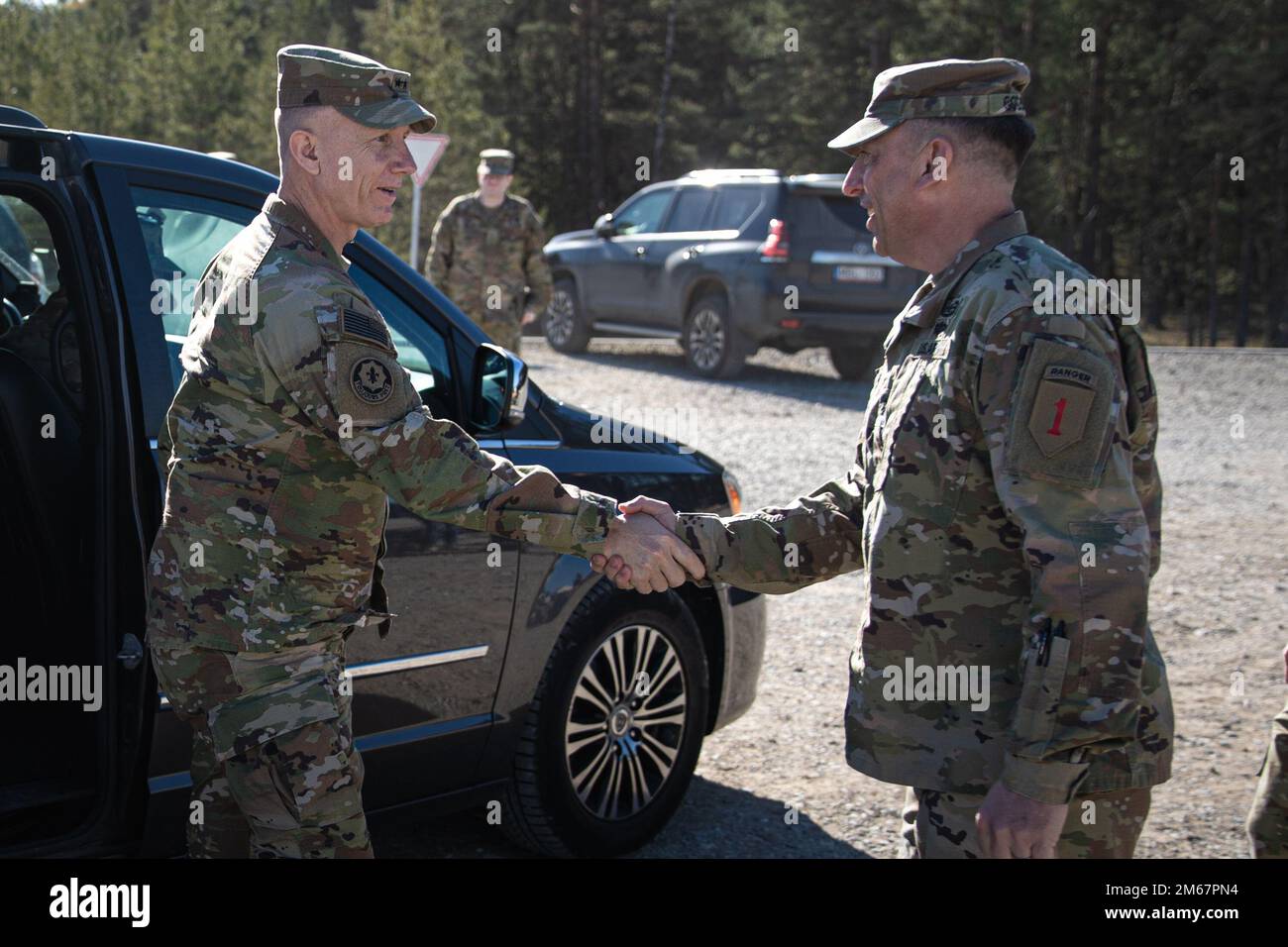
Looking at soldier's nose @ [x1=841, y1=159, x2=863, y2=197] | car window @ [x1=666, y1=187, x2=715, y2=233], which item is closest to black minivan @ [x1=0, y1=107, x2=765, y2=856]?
soldier's nose @ [x1=841, y1=159, x2=863, y2=197]

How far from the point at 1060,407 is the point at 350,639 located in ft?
6.31

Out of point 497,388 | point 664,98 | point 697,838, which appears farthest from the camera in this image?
point 664,98

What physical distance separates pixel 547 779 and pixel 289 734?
1.42m

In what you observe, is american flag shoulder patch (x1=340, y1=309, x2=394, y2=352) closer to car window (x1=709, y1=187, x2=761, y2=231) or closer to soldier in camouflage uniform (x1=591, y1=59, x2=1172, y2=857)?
soldier in camouflage uniform (x1=591, y1=59, x2=1172, y2=857)

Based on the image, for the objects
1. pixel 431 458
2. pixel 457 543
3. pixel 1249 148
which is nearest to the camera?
pixel 431 458

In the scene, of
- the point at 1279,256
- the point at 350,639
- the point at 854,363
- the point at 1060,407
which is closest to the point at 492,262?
the point at 854,363

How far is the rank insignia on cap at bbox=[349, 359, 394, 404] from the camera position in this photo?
2588mm

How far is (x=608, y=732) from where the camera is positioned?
405 centimetres

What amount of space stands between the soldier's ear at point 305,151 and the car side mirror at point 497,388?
0.88 meters

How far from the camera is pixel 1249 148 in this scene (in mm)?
34281

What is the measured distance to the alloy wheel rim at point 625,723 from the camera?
3.99 m

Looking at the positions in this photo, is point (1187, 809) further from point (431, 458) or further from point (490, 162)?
point (490, 162)

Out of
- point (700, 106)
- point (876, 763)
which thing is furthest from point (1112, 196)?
point (876, 763)

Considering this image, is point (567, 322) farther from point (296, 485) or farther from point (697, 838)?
point (296, 485)
